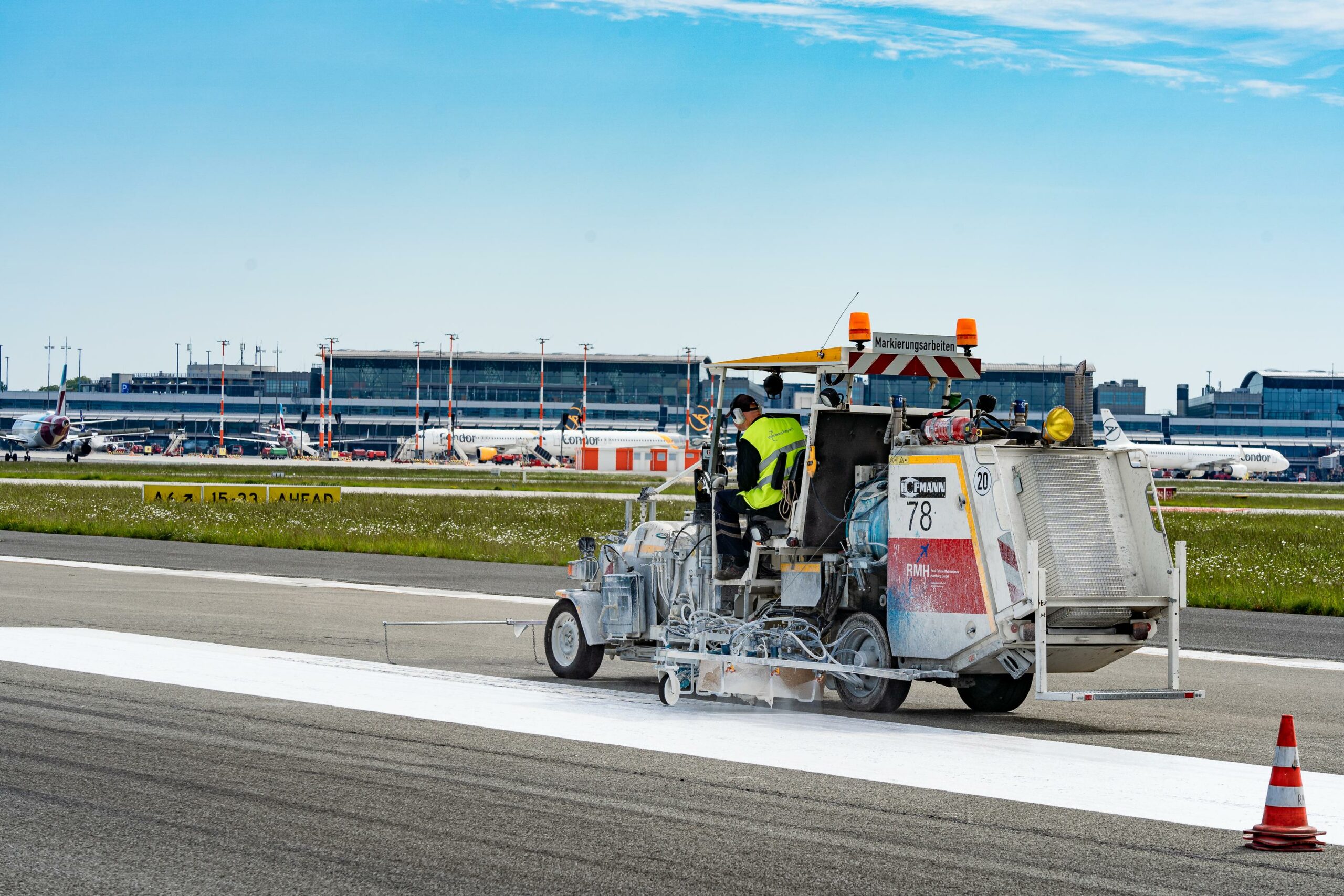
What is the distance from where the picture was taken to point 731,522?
35.4 ft

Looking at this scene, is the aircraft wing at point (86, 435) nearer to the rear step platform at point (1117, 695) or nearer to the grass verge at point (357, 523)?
the grass verge at point (357, 523)

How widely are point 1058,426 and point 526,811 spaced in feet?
15.1

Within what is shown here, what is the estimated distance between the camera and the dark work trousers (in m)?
10.7

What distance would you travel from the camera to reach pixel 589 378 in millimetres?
164500

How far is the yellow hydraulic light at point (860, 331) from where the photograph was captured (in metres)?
10.3

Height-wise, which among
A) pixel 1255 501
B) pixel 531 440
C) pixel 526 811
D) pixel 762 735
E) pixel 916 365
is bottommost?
pixel 1255 501

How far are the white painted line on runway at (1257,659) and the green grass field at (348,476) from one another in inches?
1374

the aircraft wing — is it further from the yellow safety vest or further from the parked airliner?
the yellow safety vest

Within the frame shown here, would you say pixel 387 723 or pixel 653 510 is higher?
pixel 653 510

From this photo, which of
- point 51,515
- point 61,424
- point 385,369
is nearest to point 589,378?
point 385,369

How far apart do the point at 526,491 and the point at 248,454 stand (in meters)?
107

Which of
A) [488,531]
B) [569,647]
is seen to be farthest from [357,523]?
[569,647]

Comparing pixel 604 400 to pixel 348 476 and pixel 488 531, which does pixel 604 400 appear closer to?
pixel 348 476

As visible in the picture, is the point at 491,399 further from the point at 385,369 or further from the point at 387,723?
the point at 387,723
